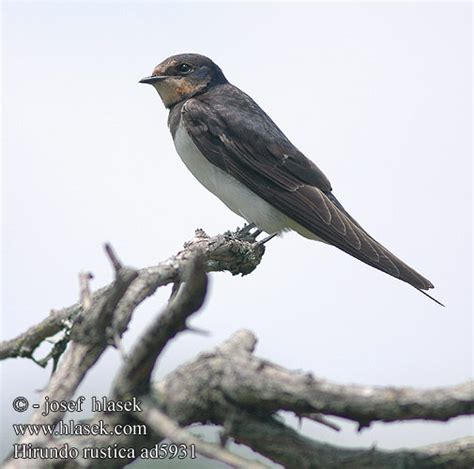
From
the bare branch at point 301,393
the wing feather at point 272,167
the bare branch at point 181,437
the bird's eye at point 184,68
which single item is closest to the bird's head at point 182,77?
the bird's eye at point 184,68

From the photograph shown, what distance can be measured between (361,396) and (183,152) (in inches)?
218

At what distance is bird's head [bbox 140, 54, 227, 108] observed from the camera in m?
8.73

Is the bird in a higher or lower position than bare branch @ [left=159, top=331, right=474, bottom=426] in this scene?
higher

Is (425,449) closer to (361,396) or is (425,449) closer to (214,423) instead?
(361,396)

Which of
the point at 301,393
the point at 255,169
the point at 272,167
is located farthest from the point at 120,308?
the point at 272,167

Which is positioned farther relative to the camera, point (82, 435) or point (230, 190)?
point (230, 190)

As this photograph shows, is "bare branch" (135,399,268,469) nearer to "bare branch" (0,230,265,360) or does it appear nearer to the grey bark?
the grey bark

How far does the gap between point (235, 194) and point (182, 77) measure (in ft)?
5.21

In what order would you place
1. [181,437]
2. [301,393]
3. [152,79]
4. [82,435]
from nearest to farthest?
[181,437] < [301,393] < [82,435] < [152,79]

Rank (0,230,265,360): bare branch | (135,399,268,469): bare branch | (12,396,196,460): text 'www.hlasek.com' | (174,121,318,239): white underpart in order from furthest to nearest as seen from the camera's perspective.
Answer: (174,121,318,239): white underpart, (0,230,265,360): bare branch, (12,396,196,460): text 'www.hlasek.com', (135,399,268,469): bare branch

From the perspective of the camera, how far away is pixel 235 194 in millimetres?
7754

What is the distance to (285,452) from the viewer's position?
9.45ft

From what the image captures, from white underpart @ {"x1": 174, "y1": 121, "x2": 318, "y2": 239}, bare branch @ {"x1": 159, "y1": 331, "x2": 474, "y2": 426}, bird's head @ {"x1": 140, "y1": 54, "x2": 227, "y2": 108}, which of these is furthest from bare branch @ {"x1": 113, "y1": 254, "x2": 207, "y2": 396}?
bird's head @ {"x1": 140, "y1": 54, "x2": 227, "y2": 108}

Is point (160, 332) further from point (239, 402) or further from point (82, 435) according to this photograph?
point (82, 435)
